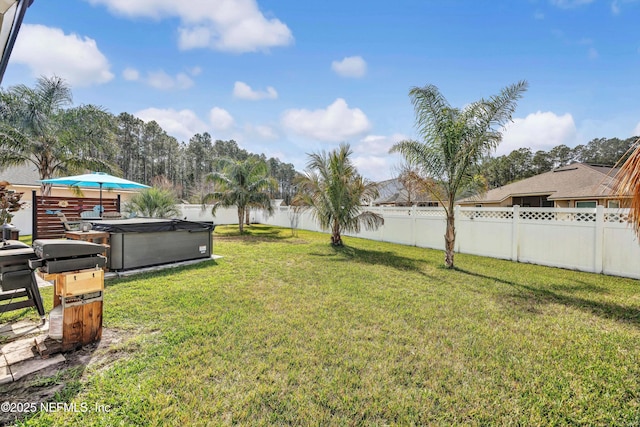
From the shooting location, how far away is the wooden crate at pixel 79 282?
255 cm

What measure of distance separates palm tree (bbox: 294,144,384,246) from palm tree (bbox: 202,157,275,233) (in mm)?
4868

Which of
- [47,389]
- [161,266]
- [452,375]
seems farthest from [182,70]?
[452,375]

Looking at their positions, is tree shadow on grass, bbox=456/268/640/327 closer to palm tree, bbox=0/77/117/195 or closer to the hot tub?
the hot tub

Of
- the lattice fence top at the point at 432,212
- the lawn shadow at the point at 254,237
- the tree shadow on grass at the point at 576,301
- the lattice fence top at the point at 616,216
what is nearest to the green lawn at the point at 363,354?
the tree shadow on grass at the point at 576,301

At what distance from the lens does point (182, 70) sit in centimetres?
1023

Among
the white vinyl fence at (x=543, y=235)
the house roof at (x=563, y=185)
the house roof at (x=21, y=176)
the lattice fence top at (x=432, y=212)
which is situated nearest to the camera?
the white vinyl fence at (x=543, y=235)

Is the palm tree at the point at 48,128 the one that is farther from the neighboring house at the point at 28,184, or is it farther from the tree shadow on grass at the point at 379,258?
A: the tree shadow on grass at the point at 379,258

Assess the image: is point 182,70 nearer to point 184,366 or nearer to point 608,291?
point 184,366

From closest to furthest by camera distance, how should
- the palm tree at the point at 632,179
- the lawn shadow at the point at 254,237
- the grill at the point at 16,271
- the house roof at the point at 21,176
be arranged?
the palm tree at the point at 632,179 < the grill at the point at 16,271 < the lawn shadow at the point at 254,237 < the house roof at the point at 21,176

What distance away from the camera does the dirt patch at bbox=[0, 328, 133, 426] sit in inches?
81.0

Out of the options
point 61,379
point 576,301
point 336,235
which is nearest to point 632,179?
point 576,301

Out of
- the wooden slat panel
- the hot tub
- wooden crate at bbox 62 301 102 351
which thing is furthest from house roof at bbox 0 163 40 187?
wooden crate at bbox 62 301 102 351

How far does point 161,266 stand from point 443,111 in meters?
8.05

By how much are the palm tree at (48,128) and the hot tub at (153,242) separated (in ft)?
23.7
